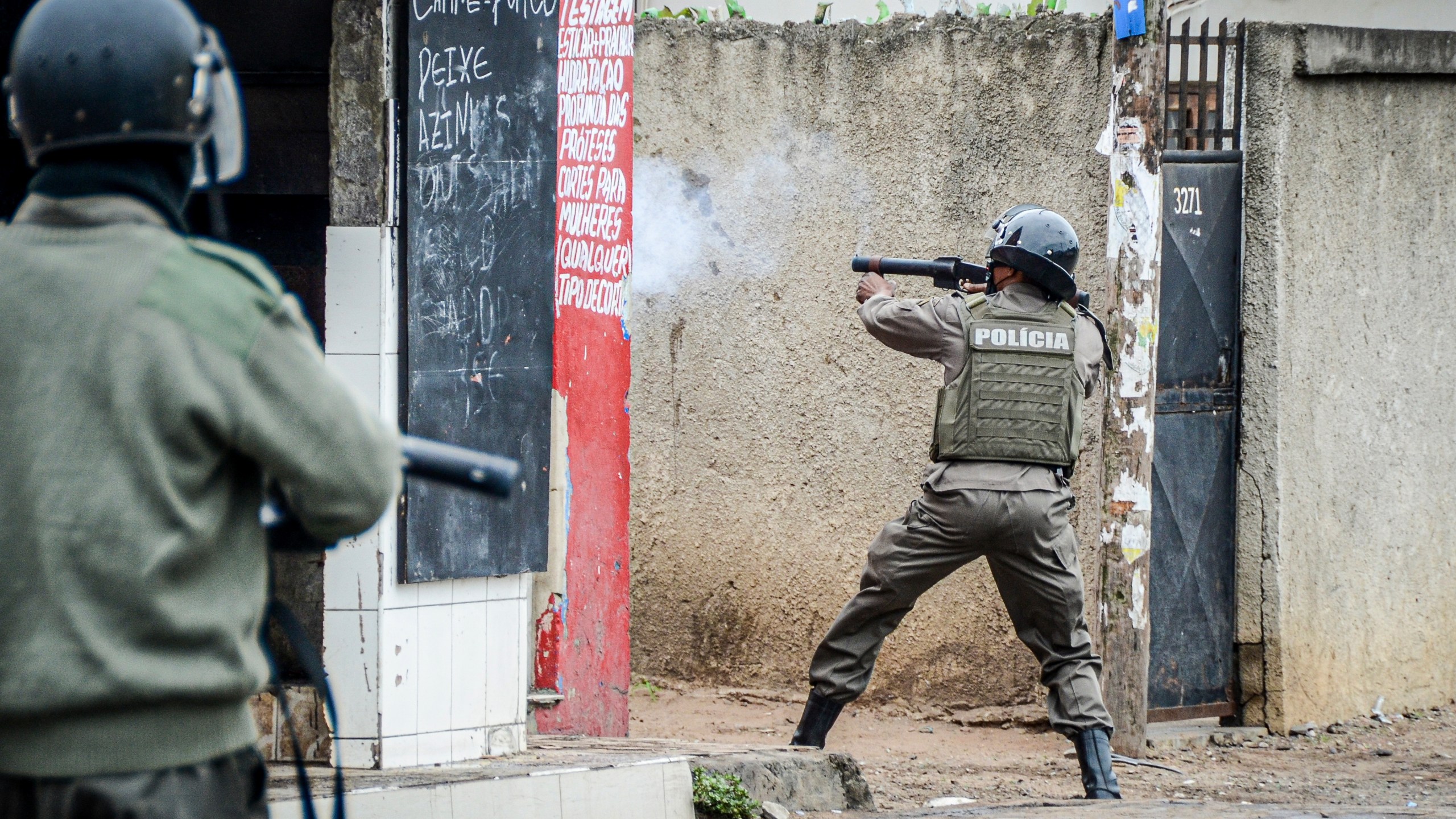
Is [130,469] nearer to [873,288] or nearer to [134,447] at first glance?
[134,447]

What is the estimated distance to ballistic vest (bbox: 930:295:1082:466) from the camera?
17.3 ft

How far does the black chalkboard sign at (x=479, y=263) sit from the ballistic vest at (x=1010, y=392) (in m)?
1.52

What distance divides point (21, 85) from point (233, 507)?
0.57m

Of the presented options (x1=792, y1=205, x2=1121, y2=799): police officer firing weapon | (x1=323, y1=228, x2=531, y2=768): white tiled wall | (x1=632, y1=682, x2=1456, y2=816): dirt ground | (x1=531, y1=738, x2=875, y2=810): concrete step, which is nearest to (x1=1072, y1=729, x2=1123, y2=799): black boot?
(x1=792, y1=205, x2=1121, y2=799): police officer firing weapon

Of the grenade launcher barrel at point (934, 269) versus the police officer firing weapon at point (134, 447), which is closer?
the police officer firing weapon at point (134, 447)

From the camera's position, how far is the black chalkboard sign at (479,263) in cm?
427

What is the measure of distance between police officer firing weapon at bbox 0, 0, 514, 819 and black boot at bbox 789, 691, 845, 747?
3.71 m

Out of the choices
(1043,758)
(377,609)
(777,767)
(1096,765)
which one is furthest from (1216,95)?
(377,609)

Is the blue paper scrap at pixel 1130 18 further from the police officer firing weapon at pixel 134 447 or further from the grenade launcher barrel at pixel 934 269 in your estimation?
the police officer firing weapon at pixel 134 447

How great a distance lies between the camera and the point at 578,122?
5.38 meters

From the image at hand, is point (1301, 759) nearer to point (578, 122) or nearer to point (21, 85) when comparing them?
point (578, 122)

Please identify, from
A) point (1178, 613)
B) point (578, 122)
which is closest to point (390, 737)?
point (578, 122)

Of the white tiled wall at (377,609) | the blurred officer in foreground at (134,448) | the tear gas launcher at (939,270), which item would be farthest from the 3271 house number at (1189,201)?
the blurred officer in foreground at (134,448)

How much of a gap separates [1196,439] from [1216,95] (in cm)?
146
